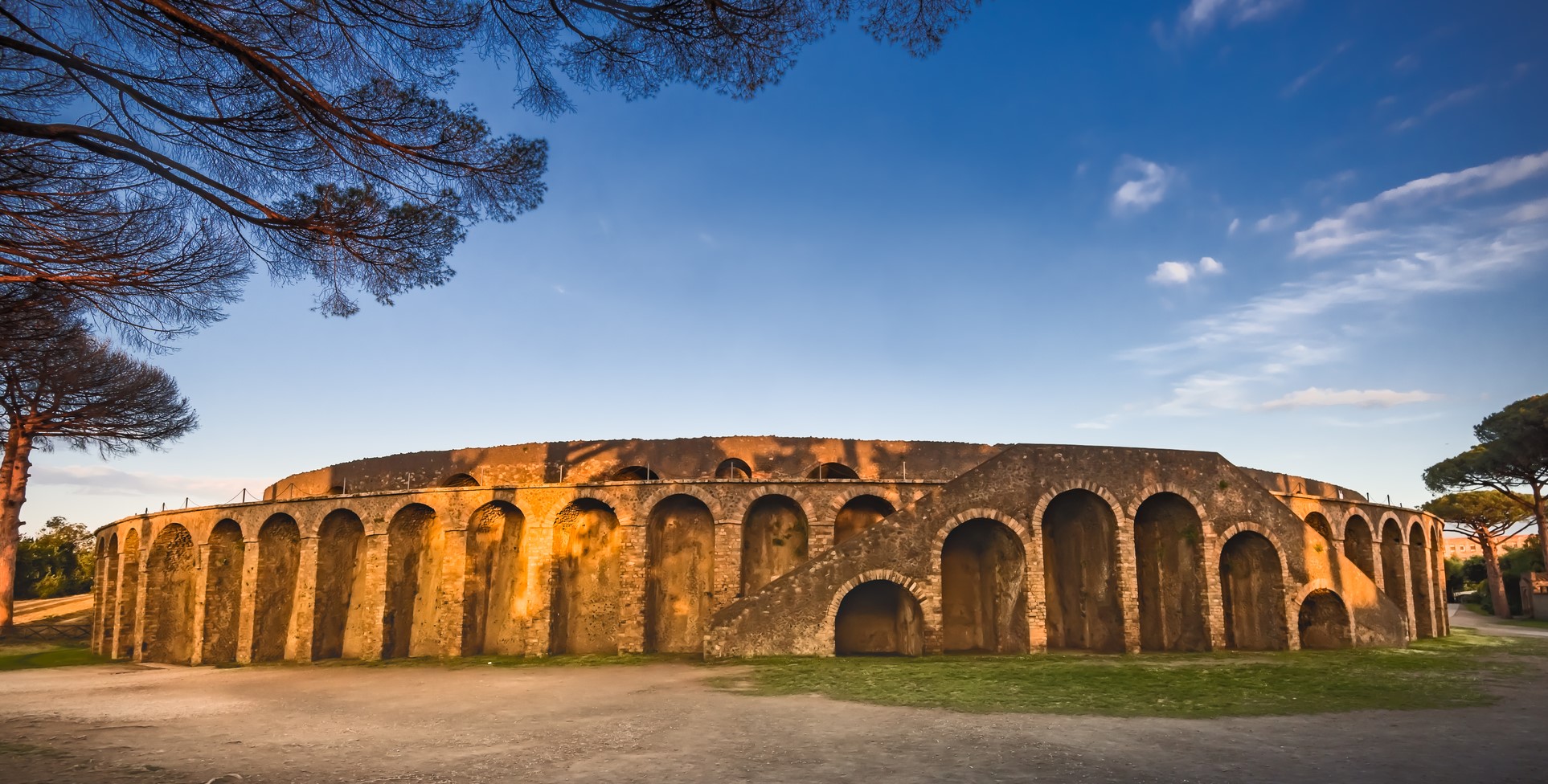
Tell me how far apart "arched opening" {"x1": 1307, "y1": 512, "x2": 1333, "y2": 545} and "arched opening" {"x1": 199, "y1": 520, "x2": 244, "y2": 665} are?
26.3 m

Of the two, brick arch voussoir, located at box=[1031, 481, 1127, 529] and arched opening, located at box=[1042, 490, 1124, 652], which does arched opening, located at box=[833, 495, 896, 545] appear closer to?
brick arch voussoir, located at box=[1031, 481, 1127, 529]

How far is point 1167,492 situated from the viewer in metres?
17.5

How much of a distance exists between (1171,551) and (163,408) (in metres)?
28.6

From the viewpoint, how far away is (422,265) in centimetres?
895

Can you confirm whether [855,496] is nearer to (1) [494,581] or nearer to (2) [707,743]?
(1) [494,581]

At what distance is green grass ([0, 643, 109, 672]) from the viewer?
22.4 meters

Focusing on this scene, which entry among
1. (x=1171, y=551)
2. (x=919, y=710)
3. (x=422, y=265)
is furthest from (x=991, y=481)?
(x=422, y=265)

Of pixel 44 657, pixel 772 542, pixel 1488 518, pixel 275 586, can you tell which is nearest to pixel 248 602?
pixel 275 586

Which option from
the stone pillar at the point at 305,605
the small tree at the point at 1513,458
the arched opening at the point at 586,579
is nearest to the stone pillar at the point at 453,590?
the arched opening at the point at 586,579

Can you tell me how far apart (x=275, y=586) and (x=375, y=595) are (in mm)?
3960

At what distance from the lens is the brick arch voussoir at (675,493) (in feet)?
60.0

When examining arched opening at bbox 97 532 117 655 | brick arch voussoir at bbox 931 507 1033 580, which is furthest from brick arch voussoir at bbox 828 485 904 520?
arched opening at bbox 97 532 117 655

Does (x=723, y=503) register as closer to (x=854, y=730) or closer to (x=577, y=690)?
(x=577, y=690)

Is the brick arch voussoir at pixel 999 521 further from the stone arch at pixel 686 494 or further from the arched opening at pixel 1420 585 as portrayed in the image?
the arched opening at pixel 1420 585
